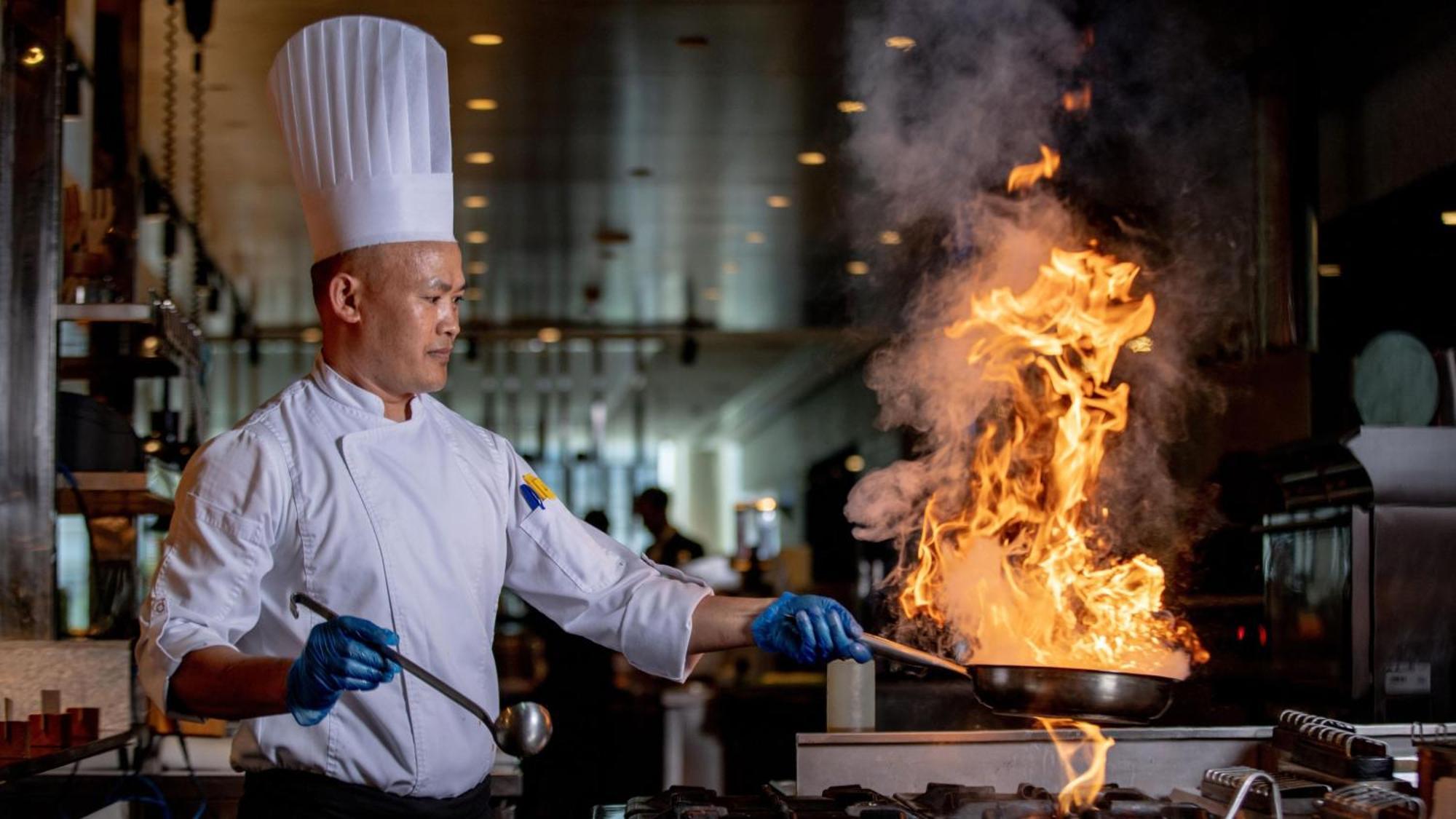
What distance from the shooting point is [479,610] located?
7.14ft

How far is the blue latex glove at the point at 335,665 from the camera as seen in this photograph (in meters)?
1.65

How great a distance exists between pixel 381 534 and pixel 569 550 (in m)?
0.37

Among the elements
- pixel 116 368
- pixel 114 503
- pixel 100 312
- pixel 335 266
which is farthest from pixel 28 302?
pixel 335 266

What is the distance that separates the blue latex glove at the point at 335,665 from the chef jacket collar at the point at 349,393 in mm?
511

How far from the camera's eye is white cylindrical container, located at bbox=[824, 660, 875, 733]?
119 inches

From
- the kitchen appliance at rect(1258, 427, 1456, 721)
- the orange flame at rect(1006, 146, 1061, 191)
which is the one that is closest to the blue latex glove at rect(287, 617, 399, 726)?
the kitchen appliance at rect(1258, 427, 1456, 721)

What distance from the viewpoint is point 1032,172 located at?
175 inches

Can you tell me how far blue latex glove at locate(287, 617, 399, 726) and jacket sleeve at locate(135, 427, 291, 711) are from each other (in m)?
0.20

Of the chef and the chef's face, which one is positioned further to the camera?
the chef's face

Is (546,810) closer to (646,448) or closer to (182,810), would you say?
(182,810)

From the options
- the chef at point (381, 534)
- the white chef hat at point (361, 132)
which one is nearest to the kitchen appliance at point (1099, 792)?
the chef at point (381, 534)

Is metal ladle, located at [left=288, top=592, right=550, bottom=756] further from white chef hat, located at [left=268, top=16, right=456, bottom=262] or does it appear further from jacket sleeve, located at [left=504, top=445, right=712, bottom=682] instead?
white chef hat, located at [left=268, top=16, right=456, bottom=262]

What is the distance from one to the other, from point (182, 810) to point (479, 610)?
1625 millimetres

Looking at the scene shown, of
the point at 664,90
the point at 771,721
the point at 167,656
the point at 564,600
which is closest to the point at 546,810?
the point at 771,721
